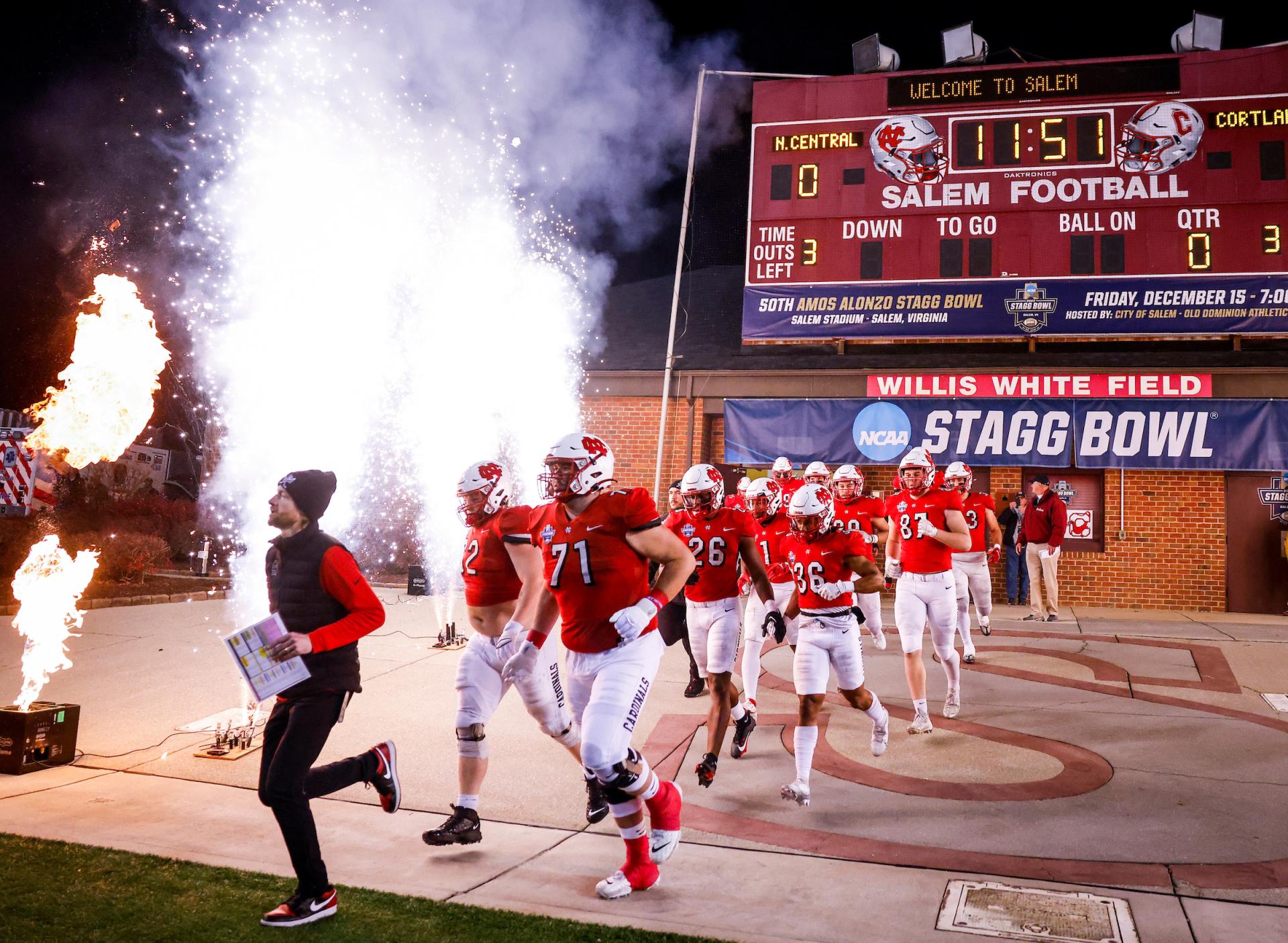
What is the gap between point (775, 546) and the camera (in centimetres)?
895

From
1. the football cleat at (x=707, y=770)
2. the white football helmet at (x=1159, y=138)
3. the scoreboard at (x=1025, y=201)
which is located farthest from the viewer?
the white football helmet at (x=1159, y=138)

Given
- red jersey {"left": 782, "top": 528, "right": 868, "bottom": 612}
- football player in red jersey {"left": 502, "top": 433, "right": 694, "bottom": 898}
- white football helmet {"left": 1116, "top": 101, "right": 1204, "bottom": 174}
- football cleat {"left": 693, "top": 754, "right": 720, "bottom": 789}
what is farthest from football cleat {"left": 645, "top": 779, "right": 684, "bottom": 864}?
white football helmet {"left": 1116, "top": 101, "right": 1204, "bottom": 174}

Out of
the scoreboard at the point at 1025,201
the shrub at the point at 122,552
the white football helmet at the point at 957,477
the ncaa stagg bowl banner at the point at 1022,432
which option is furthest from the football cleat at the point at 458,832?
the ncaa stagg bowl banner at the point at 1022,432

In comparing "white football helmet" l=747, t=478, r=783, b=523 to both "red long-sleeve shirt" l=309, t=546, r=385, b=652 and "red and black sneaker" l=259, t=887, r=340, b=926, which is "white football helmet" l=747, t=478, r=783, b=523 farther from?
"red and black sneaker" l=259, t=887, r=340, b=926

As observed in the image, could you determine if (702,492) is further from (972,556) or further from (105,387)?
(972,556)

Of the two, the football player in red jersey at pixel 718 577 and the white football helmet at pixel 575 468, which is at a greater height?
the white football helmet at pixel 575 468

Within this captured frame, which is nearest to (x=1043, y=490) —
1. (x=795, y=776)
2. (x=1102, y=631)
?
(x=1102, y=631)

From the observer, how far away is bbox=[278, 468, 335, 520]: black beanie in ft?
14.1

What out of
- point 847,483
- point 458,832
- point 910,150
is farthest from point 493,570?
point 910,150

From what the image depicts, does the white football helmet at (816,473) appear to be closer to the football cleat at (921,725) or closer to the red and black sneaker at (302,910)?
the football cleat at (921,725)

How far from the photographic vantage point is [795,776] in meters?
6.27

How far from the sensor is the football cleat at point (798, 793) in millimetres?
5684

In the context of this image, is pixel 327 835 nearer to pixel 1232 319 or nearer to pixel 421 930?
pixel 421 930

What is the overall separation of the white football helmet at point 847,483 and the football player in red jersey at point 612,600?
19.2 ft
